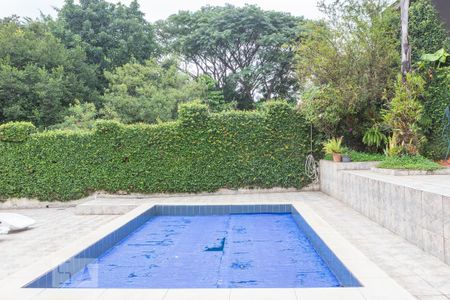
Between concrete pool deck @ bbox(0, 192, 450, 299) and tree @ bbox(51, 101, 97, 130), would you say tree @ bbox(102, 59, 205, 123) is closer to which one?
tree @ bbox(51, 101, 97, 130)

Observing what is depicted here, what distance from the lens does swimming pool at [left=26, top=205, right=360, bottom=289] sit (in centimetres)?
498

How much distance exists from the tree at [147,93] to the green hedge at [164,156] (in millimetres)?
4673

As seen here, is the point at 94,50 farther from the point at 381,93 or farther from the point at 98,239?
the point at 98,239

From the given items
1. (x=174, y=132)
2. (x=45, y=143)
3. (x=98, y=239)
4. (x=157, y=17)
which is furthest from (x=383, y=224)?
(x=157, y=17)

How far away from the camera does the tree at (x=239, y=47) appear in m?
23.8

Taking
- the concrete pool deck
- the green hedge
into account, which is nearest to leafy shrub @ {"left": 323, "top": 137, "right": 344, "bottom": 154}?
the green hedge

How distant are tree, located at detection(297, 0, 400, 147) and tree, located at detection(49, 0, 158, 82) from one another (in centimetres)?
1225

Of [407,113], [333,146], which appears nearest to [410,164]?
[407,113]

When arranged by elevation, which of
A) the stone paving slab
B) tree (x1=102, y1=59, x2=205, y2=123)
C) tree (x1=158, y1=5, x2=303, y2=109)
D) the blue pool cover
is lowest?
the blue pool cover

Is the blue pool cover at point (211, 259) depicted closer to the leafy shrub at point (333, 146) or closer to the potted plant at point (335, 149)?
the potted plant at point (335, 149)

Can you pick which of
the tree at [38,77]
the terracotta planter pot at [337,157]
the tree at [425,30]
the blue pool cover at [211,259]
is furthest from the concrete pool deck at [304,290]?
the tree at [38,77]

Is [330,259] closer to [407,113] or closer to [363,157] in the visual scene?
[407,113]

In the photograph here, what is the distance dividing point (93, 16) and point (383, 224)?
2020 centimetres

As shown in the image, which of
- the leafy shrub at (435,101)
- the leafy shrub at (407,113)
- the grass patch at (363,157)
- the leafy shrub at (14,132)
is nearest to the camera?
the leafy shrub at (407,113)
